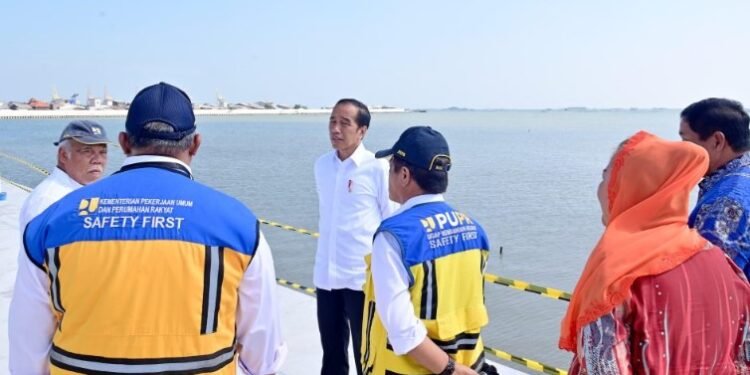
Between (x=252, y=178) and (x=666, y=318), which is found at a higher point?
(x=666, y=318)

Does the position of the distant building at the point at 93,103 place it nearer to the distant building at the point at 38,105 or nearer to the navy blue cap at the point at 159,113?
the distant building at the point at 38,105

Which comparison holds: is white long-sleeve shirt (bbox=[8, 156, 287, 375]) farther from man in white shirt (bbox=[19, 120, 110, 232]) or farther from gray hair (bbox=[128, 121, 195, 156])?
man in white shirt (bbox=[19, 120, 110, 232])

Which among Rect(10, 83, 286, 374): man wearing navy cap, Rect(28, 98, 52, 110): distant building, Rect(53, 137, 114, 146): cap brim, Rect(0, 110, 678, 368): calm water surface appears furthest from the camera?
Rect(28, 98, 52, 110): distant building

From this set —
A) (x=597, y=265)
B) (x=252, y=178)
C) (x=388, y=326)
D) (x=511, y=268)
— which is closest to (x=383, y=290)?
(x=388, y=326)

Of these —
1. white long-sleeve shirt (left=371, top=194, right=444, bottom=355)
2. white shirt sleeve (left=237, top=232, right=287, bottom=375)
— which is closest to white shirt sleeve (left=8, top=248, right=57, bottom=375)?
white shirt sleeve (left=237, top=232, right=287, bottom=375)

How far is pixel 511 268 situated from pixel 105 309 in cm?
1161

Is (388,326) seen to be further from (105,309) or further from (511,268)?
(511,268)

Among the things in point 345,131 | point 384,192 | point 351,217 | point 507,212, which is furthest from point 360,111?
point 507,212

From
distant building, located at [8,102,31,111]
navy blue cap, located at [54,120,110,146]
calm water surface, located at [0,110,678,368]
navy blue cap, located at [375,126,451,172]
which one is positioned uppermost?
navy blue cap, located at [375,126,451,172]

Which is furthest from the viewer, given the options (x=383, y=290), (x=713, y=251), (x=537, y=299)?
(x=537, y=299)

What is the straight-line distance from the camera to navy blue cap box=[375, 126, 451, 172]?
7.55 feet

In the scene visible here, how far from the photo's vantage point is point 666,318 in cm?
162

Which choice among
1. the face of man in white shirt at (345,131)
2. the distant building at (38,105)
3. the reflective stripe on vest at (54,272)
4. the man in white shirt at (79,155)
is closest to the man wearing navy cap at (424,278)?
the reflective stripe on vest at (54,272)

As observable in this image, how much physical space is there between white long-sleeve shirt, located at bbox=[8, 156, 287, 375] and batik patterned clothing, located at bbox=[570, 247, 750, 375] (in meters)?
0.94
